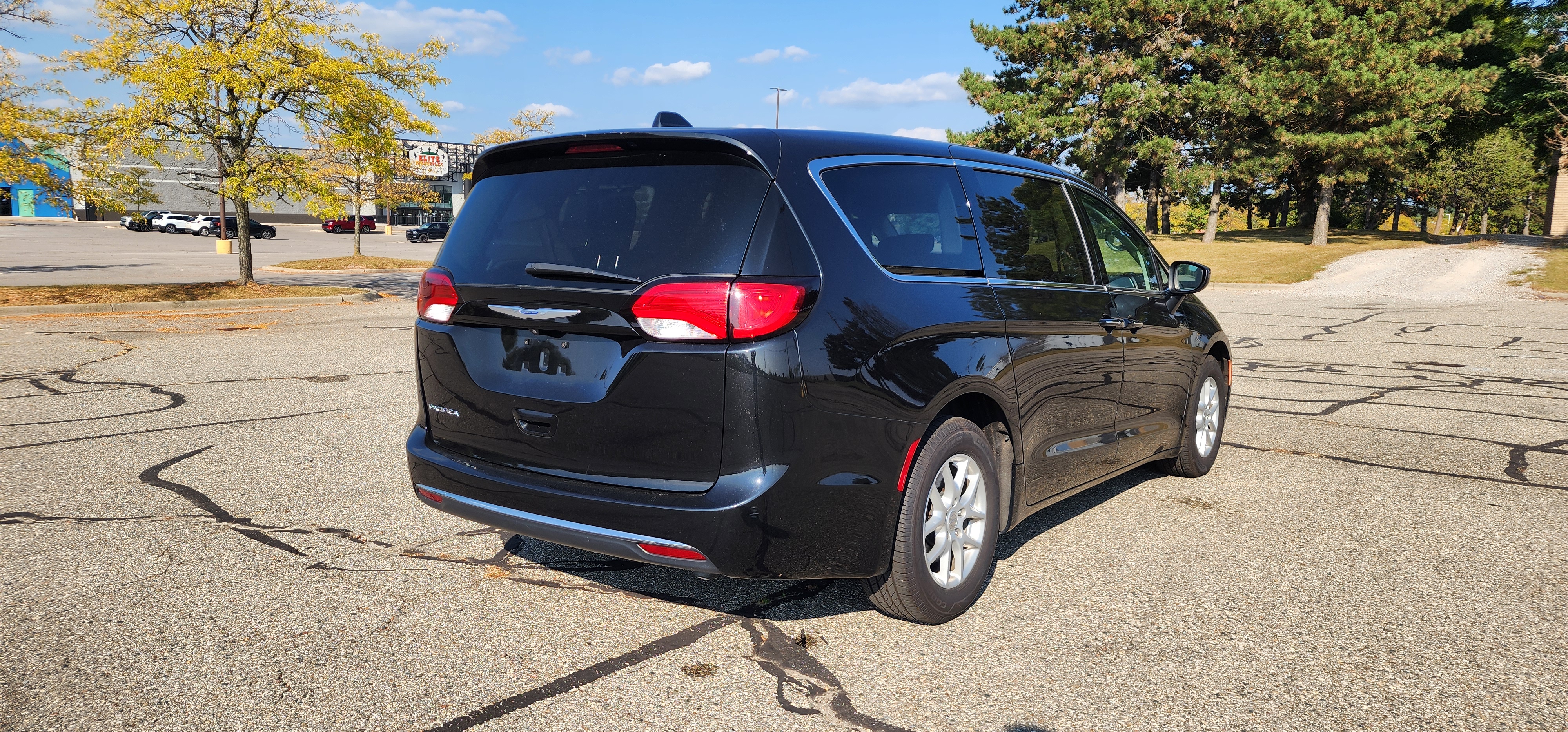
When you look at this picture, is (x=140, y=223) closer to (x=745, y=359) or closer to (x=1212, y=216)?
(x=1212, y=216)

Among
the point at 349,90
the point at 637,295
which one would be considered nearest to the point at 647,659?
the point at 637,295

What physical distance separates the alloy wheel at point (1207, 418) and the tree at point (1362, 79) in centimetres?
3348

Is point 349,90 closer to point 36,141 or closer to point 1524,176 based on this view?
point 36,141

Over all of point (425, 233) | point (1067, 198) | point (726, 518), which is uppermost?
point (1067, 198)

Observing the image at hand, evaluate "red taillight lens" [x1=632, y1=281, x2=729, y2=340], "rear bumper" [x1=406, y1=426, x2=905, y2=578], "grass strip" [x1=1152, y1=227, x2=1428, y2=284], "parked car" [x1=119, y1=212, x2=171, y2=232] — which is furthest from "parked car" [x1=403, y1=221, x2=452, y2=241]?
"red taillight lens" [x1=632, y1=281, x2=729, y2=340]

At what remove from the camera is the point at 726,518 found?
297 cm

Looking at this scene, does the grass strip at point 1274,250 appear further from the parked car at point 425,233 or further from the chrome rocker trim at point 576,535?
the parked car at point 425,233

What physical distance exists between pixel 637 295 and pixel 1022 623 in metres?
1.86

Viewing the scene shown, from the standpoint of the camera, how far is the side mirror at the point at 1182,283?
522cm

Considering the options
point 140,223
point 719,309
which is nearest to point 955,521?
point 719,309

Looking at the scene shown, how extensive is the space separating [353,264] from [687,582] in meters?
29.8

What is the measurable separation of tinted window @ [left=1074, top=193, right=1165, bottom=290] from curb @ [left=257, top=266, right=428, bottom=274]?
1036 inches

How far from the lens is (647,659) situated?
3.24 meters

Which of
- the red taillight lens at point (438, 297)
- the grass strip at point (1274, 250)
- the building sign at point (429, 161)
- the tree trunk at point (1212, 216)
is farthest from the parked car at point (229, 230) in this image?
the red taillight lens at point (438, 297)
